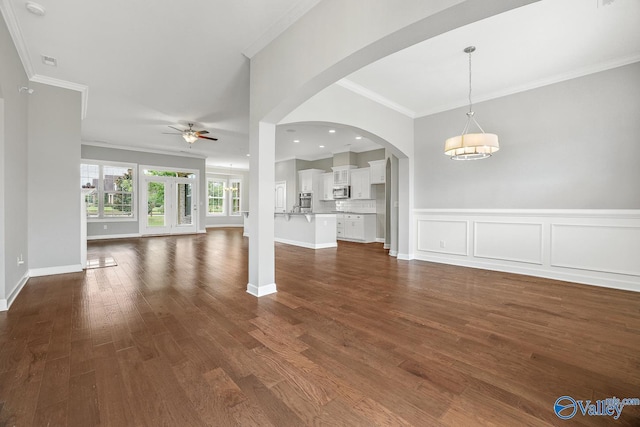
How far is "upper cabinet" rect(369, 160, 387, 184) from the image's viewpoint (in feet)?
27.1

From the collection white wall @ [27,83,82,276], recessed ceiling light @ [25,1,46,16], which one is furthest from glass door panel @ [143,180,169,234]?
recessed ceiling light @ [25,1,46,16]

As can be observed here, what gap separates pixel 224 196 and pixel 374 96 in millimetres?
10854

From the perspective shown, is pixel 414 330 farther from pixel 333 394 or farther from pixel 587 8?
pixel 587 8

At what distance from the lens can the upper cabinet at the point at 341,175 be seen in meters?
9.19

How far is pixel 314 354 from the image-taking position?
1926 millimetres

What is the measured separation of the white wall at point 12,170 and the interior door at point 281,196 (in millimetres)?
8054

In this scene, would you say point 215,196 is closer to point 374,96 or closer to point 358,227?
point 358,227

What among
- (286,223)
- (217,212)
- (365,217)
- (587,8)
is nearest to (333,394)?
(587,8)

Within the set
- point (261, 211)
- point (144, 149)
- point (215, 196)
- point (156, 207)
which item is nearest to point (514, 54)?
point (261, 211)

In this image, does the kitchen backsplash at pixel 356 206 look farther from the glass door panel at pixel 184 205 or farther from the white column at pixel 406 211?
the glass door panel at pixel 184 205

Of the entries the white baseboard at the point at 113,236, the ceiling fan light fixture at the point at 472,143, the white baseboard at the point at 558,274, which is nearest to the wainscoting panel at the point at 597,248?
the white baseboard at the point at 558,274

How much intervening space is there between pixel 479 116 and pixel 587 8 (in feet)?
7.10

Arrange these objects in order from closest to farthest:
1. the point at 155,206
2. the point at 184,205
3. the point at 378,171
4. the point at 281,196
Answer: the point at 378,171
the point at 155,206
the point at 184,205
the point at 281,196

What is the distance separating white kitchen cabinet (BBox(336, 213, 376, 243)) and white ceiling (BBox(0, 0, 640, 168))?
3.69m
